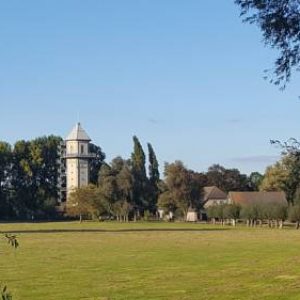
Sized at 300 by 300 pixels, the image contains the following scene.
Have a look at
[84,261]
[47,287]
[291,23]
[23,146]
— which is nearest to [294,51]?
[291,23]

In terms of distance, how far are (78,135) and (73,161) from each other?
9.38 meters

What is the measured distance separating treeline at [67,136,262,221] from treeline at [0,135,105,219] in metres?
11.0

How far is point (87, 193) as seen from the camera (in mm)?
130000

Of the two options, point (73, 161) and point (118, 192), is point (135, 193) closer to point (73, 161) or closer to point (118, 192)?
point (118, 192)

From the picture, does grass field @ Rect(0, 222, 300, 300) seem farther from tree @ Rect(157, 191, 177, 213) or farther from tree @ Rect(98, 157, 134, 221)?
tree @ Rect(157, 191, 177, 213)

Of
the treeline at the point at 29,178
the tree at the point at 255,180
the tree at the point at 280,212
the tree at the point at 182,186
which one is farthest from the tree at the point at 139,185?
the tree at the point at 280,212

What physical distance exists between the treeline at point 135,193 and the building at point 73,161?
2089 centimetres

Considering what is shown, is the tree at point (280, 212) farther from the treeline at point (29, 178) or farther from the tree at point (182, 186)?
the treeline at point (29, 178)

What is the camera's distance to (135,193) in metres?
132

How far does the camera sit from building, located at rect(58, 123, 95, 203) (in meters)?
160

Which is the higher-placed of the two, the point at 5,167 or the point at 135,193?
the point at 5,167

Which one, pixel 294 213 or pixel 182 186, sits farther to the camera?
pixel 182 186

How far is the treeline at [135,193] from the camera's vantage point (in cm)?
12962

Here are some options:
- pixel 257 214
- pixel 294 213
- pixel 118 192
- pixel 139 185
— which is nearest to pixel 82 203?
pixel 118 192
